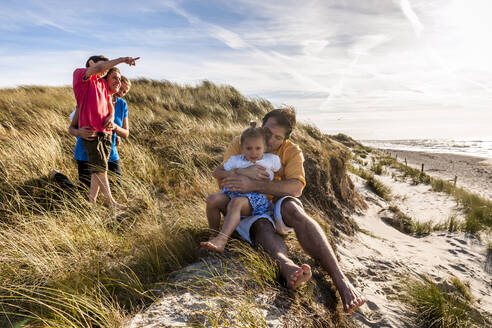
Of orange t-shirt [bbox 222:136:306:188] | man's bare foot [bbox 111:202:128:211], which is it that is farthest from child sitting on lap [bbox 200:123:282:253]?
man's bare foot [bbox 111:202:128:211]

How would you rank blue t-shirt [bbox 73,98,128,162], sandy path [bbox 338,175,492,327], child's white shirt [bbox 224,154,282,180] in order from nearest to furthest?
child's white shirt [bbox 224,154,282,180]
sandy path [bbox 338,175,492,327]
blue t-shirt [bbox 73,98,128,162]

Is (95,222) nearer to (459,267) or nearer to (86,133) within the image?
(86,133)

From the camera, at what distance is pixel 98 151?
11.0 feet

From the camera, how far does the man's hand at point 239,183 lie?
102 inches

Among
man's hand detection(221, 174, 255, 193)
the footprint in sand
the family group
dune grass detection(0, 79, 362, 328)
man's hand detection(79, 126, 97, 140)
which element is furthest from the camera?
the footprint in sand

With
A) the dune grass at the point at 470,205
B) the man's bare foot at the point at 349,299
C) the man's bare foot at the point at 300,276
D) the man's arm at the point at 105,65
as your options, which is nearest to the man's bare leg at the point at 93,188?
the man's arm at the point at 105,65

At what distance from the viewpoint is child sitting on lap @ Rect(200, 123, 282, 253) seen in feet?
8.07

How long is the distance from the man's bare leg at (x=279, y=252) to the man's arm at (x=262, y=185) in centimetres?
30

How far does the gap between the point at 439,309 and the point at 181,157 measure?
4.27m

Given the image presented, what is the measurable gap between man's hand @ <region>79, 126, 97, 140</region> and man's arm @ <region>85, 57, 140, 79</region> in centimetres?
60

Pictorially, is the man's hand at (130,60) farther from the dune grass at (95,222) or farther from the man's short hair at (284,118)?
the dune grass at (95,222)

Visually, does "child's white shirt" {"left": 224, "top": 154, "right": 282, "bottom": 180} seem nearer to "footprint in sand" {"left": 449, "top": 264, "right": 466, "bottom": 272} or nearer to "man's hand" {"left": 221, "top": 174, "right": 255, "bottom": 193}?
"man's hand" {"left": 221, "top": 174, "right": 255, "bottom": 193}

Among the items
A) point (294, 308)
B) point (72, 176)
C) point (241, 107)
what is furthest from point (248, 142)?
Answer: point (241, 107)

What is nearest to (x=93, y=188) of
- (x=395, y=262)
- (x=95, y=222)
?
(x=95, y=222)
